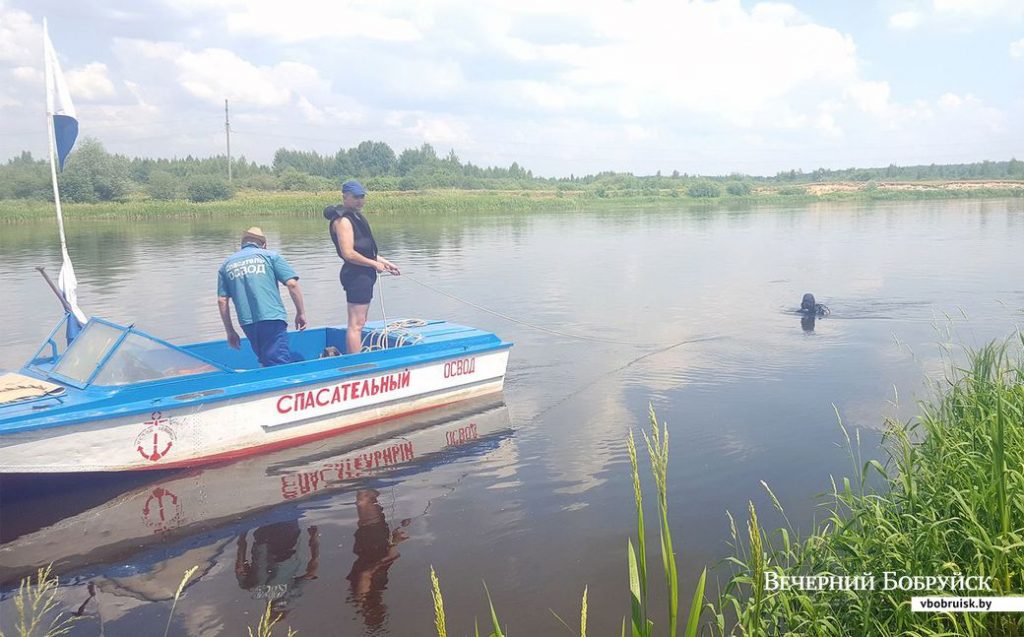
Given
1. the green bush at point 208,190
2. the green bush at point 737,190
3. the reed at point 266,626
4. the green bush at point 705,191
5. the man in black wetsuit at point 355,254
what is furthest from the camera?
the green bush at point 737,190

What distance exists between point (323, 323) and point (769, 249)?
19041 millimetres

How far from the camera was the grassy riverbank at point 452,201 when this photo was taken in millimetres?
48438

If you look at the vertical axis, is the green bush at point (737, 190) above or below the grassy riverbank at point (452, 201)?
above

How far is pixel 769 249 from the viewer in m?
27.3

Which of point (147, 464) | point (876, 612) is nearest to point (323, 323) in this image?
point (147, 464)

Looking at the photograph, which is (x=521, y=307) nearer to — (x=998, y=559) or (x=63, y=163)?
(x=63, y=163)

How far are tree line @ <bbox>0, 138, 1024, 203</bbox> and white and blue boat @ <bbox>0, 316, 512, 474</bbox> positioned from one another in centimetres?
1410

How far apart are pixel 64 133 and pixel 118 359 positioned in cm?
277

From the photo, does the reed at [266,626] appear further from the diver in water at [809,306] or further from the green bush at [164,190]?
the green bush at [164,190]

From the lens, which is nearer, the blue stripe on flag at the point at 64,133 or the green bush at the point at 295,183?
the blue stripe on flag at the point at 64,133

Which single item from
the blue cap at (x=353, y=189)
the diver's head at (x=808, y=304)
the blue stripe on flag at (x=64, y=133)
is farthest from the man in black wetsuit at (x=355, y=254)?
the diver's head at (x=808, y=304)

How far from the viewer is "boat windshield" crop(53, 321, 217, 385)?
21.2 feet

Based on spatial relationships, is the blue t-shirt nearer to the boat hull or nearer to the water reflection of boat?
the boat hull

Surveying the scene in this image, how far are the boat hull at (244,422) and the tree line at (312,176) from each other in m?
14.6
